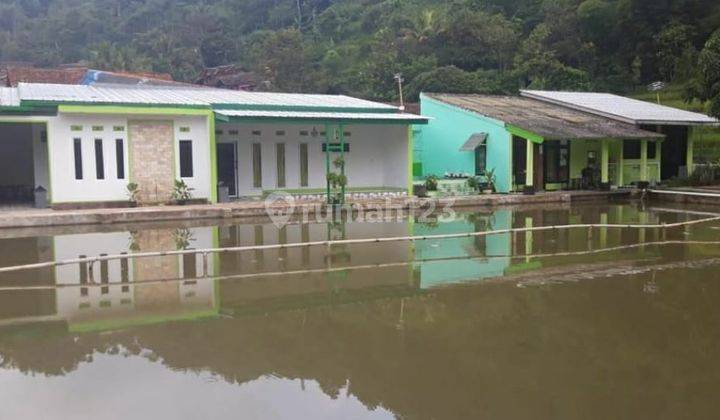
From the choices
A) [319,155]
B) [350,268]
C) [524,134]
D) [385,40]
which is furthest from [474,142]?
[385,40]

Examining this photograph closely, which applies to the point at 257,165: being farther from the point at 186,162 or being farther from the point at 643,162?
the point at 643,162

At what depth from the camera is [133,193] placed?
17.2m

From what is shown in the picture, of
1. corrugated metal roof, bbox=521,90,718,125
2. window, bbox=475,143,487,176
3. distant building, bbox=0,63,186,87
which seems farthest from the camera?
distant building, bbox=0,63,186,87

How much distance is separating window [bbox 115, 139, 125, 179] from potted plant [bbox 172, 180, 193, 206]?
131cm

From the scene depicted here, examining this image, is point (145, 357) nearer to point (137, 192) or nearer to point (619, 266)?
point (619, 266)

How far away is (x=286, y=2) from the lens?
68.7m

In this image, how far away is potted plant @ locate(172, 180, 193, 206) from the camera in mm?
17703

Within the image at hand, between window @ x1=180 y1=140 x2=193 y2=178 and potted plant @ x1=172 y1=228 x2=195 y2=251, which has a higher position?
window @ x1=180 y1=140 x2=193 y2=178

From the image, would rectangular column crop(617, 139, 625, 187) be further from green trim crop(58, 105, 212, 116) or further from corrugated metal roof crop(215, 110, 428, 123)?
green trim crop(58, 105, 212, 116)

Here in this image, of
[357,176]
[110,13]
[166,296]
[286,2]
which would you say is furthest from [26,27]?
[166,296]

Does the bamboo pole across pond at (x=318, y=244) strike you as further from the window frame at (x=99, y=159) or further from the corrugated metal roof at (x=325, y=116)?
the window frame at (x=99, y=159)

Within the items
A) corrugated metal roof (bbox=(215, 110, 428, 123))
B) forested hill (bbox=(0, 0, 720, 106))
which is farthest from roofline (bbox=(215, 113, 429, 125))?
forested hill (bbox=(0, 0, 720, 106))

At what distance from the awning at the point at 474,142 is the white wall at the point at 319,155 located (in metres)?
2.48

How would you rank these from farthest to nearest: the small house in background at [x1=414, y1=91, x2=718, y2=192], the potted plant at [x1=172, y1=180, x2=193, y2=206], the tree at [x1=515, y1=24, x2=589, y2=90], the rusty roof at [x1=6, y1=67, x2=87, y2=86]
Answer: the tree at [x1=515, y1=24, x2=589, y2=90] → the rusty roof at [x1=6, y1=67, x2=87, y2=86] → the small house in background at [x1=414, y1=91, x2=718, y2=192] → the potted plant at [x1=172, y1=180, x2=193, y2=206]
